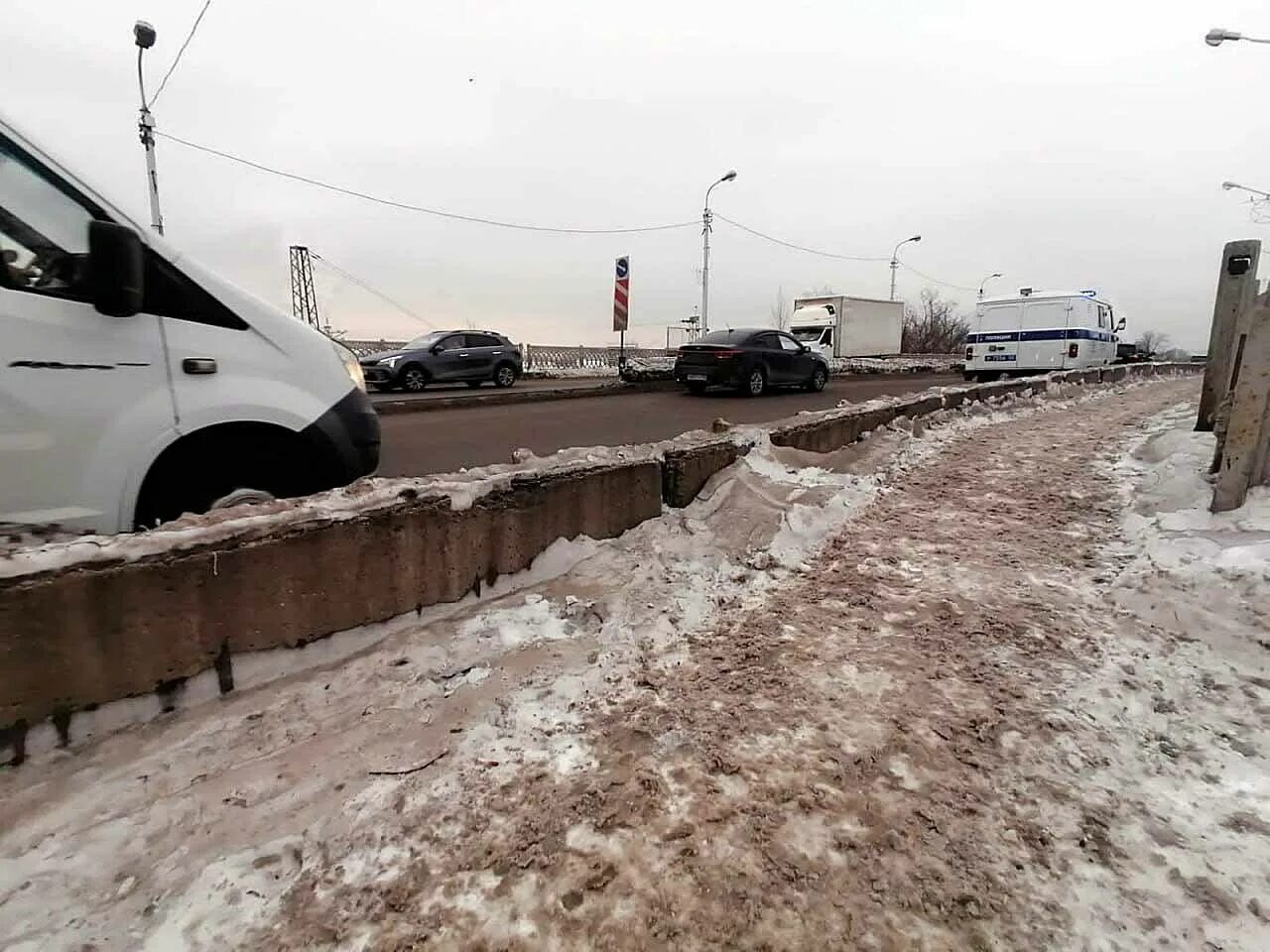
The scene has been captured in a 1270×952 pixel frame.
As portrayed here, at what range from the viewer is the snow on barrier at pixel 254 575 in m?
2.04

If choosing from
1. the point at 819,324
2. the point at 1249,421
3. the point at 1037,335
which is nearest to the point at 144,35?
the point at 1249,421

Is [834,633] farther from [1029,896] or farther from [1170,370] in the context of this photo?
[1170,370]

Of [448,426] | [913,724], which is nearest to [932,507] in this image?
[913,724]

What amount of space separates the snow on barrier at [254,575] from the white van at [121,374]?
33 centimetres

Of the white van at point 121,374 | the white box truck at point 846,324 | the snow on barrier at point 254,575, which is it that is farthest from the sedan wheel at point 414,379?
the white box truck at point 846,324

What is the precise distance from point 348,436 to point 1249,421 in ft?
16.5

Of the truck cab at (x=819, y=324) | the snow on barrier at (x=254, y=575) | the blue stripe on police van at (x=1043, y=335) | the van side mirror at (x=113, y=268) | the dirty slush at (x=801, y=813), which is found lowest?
the dirty slush at (x=801, y=813)

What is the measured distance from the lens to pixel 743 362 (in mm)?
12945

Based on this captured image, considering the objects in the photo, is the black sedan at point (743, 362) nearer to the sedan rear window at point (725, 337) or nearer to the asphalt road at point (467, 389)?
the sedan rear window at point (725, 337)

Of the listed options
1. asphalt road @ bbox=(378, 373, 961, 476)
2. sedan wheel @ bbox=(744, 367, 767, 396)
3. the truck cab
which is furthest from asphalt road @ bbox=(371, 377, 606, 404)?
the truck cab

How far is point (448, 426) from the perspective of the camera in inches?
338

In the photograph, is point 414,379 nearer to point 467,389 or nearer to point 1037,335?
point 467,389

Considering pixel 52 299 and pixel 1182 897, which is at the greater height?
pixel 52 299

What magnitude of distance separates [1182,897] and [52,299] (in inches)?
161
